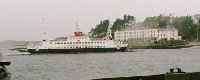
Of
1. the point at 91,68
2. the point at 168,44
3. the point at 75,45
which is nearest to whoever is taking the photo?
the point at 91,68

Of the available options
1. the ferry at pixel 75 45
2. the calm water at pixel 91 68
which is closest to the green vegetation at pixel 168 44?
the ferry at pixel 75 45

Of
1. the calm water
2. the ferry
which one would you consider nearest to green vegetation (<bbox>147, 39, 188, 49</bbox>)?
the ferry

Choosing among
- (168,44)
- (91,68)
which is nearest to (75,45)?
(91,68)

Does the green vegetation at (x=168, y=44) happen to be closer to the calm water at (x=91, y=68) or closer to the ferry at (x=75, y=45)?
the ferry at (x=75, y=45)

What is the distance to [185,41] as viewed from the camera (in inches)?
7766

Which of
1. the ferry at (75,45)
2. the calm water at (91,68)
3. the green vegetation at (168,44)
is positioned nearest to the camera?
the calm water at (91,68)

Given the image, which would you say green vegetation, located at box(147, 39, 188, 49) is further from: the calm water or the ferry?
Result: the calm water

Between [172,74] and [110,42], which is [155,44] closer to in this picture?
[110,42]

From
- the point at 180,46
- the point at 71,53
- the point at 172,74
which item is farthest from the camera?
the point at 180,46

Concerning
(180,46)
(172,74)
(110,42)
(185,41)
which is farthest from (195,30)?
(172,74)

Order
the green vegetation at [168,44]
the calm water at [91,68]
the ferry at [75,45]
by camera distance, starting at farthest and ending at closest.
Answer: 1. the green vegetation at [168,44]
2. the ferry at [75,45]
3. the calm water at [91,68]

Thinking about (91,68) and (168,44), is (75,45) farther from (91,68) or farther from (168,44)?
(168,44)

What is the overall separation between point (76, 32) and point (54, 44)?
29.7 ft

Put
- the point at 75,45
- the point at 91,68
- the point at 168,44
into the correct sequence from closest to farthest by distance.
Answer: the point at 91,68 < the point at 75,45 < the point at 168,44
